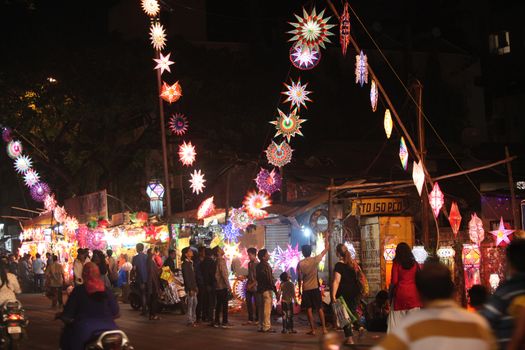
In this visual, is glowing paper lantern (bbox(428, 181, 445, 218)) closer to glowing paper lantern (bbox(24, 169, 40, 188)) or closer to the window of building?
the window of building

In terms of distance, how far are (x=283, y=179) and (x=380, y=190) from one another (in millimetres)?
4673

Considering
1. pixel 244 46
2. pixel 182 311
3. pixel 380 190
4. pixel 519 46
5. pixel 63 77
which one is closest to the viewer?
pixel 380 190

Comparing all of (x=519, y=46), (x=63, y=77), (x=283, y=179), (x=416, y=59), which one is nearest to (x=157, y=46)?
(x=283, y=179)

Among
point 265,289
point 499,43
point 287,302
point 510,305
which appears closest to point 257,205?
point 265,289

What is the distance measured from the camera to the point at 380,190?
19.4 meters

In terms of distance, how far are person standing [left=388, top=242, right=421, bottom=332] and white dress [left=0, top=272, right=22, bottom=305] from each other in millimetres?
6838

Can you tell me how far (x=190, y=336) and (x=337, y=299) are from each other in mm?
4250

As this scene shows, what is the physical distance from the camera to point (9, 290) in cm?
1355

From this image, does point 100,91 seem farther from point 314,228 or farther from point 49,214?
point 314,228

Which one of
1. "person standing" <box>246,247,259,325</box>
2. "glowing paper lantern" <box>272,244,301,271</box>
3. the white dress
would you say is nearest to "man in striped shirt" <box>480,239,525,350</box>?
the white dress

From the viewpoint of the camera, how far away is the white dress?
13.4 m

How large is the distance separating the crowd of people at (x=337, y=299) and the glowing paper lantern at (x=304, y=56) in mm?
3925

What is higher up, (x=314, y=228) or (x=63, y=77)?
(x=63, y=77)

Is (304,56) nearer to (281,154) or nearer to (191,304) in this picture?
(281,154)
